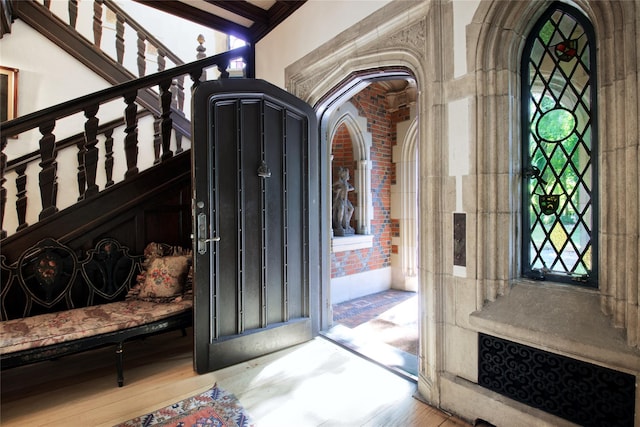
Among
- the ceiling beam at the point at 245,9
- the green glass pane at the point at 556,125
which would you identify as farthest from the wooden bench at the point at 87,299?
the green glass pane at the point at 556,125

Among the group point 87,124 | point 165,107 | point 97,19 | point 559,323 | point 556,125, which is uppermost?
point 97,19

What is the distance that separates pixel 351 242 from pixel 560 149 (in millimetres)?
3087

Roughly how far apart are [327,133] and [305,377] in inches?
89.0

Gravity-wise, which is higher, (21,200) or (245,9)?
(245,9)

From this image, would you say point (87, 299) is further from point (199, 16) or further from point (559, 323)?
point (559, 323)

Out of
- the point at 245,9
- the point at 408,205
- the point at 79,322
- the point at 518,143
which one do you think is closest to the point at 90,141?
the point at 79,322

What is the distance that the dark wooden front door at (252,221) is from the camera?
243 centimetres

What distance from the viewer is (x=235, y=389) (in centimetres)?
217

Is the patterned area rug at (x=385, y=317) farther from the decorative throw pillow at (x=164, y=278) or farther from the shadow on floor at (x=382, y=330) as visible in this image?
the decorative throw pillow at (x=164, y=278)

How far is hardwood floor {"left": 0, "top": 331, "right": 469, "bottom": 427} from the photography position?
6.17ft

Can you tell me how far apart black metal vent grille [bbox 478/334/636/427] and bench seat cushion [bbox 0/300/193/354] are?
2188 millimetres

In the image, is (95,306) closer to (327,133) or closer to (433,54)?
(327,133)

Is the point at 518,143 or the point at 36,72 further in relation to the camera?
the point at 36,72

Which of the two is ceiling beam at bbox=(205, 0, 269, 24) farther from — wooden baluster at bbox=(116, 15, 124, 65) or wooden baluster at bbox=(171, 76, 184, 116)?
wooden baluster at bbox=(116, 15, 124, 65)
